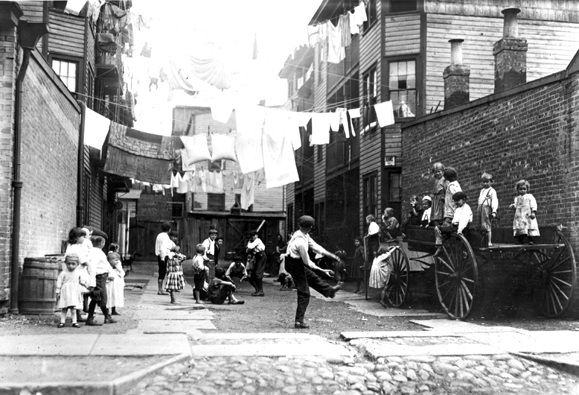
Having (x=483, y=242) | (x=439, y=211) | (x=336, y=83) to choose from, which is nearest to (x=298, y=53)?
(x=336, y=83)

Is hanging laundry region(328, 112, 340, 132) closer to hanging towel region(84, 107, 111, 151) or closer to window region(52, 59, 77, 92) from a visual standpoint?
hanging towel region(84, 107, 111, 151)

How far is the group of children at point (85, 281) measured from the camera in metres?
9.20

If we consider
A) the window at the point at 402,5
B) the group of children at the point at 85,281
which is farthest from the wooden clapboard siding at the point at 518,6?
the group of children at the point at 85,281

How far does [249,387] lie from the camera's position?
5.95 metres

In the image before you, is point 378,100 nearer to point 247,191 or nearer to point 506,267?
point 506,267

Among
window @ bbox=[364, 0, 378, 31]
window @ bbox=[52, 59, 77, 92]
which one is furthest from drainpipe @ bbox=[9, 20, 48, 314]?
window @ bbox=[364, 0, 378, 31]

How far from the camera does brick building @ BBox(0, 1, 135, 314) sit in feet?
31.9

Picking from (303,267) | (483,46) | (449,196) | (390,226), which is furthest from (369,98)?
(303,267)

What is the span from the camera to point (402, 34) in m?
20.2

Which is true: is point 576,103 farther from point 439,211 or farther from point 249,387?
point 249,387

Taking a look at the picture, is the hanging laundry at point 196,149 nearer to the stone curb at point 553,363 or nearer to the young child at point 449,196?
the young child at point 449,196

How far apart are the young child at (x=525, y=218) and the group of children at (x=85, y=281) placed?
6.34m

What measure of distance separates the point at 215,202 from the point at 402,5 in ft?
77.7

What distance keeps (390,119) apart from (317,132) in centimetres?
239
